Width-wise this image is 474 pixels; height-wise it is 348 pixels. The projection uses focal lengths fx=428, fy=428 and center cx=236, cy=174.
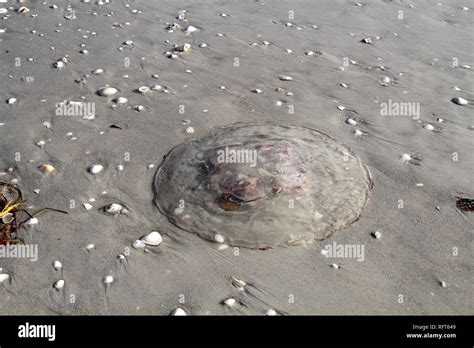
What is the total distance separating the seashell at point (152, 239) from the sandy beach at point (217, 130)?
20 millimetres

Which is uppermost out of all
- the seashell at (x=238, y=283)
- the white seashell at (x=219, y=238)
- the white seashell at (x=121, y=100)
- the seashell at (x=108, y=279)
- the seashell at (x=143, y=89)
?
the seashell at (x=143, y=89)

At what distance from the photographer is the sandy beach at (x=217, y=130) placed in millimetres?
3502

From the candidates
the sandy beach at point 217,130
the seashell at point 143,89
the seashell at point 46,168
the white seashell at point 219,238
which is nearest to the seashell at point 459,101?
the sandy beach at point 217,130

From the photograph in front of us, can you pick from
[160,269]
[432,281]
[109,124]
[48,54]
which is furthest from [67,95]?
[432,281]

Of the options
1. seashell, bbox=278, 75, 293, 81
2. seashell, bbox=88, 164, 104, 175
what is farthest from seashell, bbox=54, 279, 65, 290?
seashell, bbox=278, 75, 293, 81

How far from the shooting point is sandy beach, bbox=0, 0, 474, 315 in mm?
3502

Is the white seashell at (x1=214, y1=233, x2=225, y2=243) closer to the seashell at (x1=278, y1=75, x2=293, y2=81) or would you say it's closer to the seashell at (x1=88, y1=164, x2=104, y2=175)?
the seashell at (x1=88, y1=164, x2=104, y2=175)

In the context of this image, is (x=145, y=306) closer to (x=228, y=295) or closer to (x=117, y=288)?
(x=117, y=288)

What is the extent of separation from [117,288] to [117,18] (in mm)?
6257

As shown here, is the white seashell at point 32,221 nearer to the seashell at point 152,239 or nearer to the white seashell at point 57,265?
the white seashell at point 57,265

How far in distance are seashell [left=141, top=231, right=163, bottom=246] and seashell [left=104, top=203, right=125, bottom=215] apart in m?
0.47

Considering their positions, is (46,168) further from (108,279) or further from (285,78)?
(285,78)

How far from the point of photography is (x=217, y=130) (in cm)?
528

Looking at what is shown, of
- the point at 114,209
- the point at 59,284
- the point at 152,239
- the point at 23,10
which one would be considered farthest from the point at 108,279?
the point at 23,10
